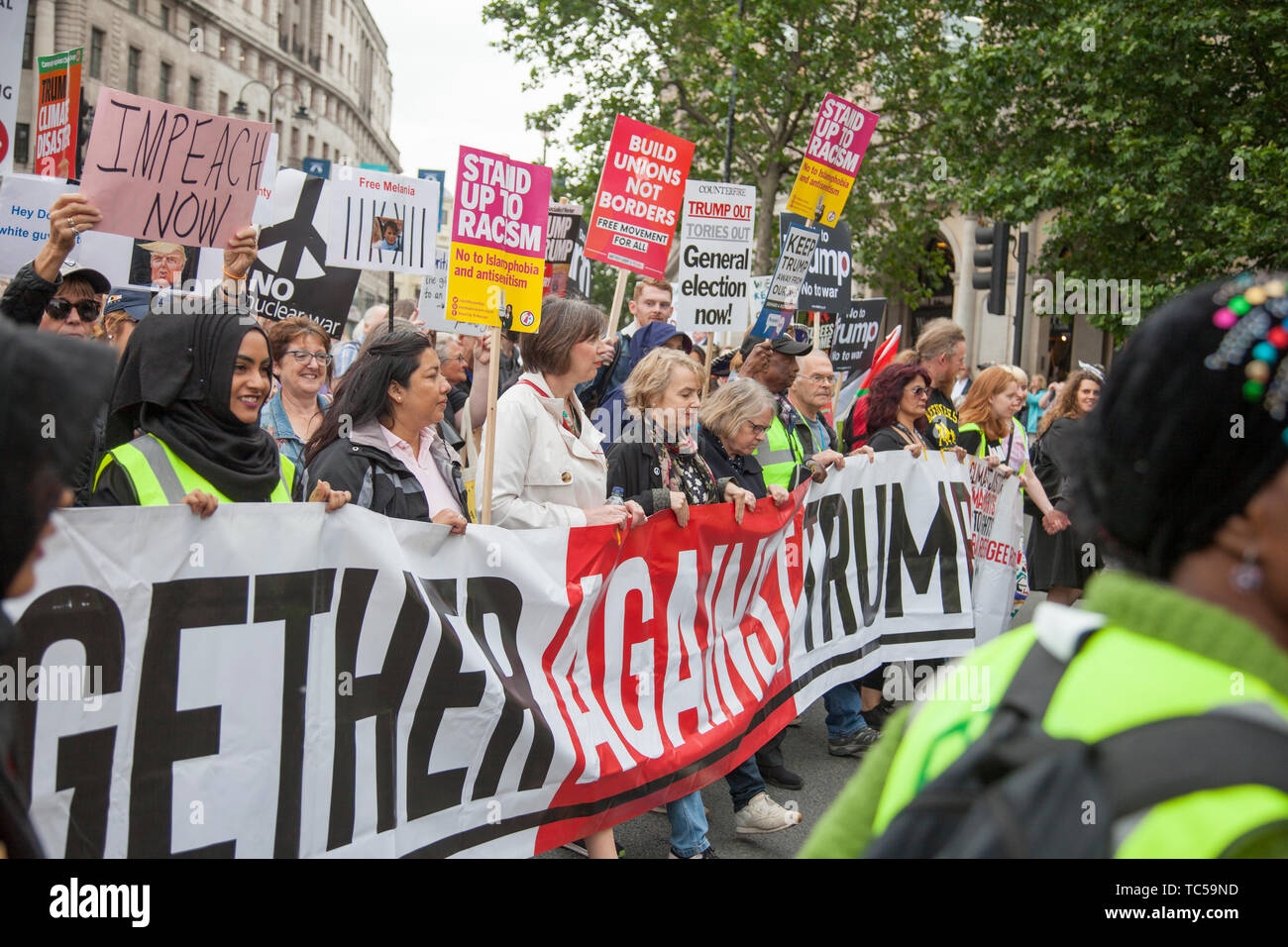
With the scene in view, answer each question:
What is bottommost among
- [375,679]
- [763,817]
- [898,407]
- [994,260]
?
[763,817]

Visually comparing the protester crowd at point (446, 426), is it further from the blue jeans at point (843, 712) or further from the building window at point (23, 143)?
the building window at point (23, 143)

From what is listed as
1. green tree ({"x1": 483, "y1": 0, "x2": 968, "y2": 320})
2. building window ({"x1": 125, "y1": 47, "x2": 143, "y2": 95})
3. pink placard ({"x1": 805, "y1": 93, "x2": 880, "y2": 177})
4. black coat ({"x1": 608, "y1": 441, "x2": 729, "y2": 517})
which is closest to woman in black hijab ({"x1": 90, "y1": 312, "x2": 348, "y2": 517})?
black coat ({"x1": 608, "y1": 441, "x2": 729, "y2": 517})

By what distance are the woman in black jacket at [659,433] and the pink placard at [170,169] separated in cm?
192

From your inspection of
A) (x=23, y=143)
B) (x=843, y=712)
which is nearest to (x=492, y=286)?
(x=843, y=712)

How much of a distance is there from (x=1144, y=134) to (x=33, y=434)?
19171 millimetres

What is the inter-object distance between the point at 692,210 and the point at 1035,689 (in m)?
7.27

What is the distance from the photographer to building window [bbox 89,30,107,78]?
4794cm

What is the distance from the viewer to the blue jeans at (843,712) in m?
6.41

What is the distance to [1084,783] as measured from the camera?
98 cm

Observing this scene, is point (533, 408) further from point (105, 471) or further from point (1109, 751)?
point (1109, 751)

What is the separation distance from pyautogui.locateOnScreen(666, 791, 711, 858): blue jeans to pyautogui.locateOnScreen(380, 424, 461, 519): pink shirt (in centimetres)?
147

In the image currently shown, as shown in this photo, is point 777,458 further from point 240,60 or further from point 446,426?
point 240,60

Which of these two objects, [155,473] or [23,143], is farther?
[23,143]
